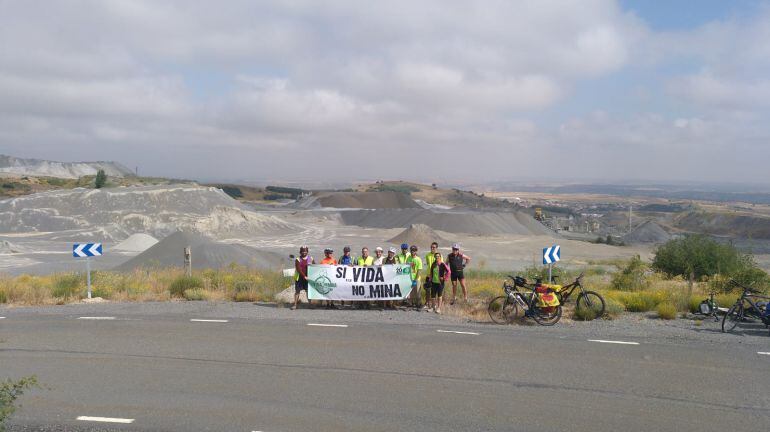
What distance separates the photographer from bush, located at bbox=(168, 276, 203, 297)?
16641 millimetres

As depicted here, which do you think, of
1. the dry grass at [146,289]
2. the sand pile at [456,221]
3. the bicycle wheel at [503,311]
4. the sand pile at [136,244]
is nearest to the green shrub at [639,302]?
the bicycle wheel at [503,311]

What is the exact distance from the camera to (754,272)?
1820cm

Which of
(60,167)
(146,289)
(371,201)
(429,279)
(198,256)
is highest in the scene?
(60,167)

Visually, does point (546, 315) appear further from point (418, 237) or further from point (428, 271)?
point (418, 237)

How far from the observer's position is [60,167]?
165 metres

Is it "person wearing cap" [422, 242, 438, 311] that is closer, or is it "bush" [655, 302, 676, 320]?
"bush" [655, 302, 676, 320]

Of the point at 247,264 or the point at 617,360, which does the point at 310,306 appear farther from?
the point at 247,264

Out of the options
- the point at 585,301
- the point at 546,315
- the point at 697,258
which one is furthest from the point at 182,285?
the point at 697,258

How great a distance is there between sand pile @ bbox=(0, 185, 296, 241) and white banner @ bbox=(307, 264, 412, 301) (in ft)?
144

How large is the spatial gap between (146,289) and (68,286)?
2013mm

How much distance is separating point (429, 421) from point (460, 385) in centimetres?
141

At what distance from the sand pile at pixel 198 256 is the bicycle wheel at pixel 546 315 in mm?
20519

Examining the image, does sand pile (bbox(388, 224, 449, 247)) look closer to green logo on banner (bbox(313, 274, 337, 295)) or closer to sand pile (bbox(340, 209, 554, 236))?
sand pile (bbox(340, 209, 554, 236))

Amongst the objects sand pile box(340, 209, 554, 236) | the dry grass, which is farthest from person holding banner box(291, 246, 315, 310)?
sand pile box(340, 209, 554, 236)
